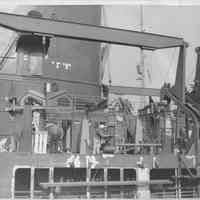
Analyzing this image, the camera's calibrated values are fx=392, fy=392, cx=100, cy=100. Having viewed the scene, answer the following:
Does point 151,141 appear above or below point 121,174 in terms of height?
above

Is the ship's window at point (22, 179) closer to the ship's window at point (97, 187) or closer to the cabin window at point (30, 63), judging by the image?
the ship's window at point (97, 187)

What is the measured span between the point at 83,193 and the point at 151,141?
2.43m

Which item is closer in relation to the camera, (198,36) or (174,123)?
(174,123)

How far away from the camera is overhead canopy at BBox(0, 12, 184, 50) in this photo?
8344mm

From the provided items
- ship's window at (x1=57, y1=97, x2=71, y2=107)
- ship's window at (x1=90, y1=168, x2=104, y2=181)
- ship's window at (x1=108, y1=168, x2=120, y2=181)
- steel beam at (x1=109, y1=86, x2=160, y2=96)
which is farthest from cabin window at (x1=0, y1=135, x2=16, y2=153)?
steel beam at (x1=109, y1=86, x2=160, y2=96)

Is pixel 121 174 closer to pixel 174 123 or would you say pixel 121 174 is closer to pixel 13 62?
pixel 174 123

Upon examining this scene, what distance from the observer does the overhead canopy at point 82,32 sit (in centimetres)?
834

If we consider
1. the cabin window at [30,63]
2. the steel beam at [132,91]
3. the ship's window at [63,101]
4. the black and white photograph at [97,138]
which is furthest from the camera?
the steel beam at [132,91]

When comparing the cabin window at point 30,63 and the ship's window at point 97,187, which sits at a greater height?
the cabin window at point 30,63

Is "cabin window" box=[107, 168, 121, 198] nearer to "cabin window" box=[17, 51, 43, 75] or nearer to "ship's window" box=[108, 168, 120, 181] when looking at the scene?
"ship's window" box=[108, 168, 120, 181]

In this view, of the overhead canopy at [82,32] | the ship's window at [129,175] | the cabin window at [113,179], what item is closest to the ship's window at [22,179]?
the cabin window at [113,179]

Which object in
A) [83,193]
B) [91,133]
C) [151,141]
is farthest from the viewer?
[151,141]

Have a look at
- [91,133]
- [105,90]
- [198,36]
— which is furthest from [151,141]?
[198,36]

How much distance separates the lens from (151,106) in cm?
1010
